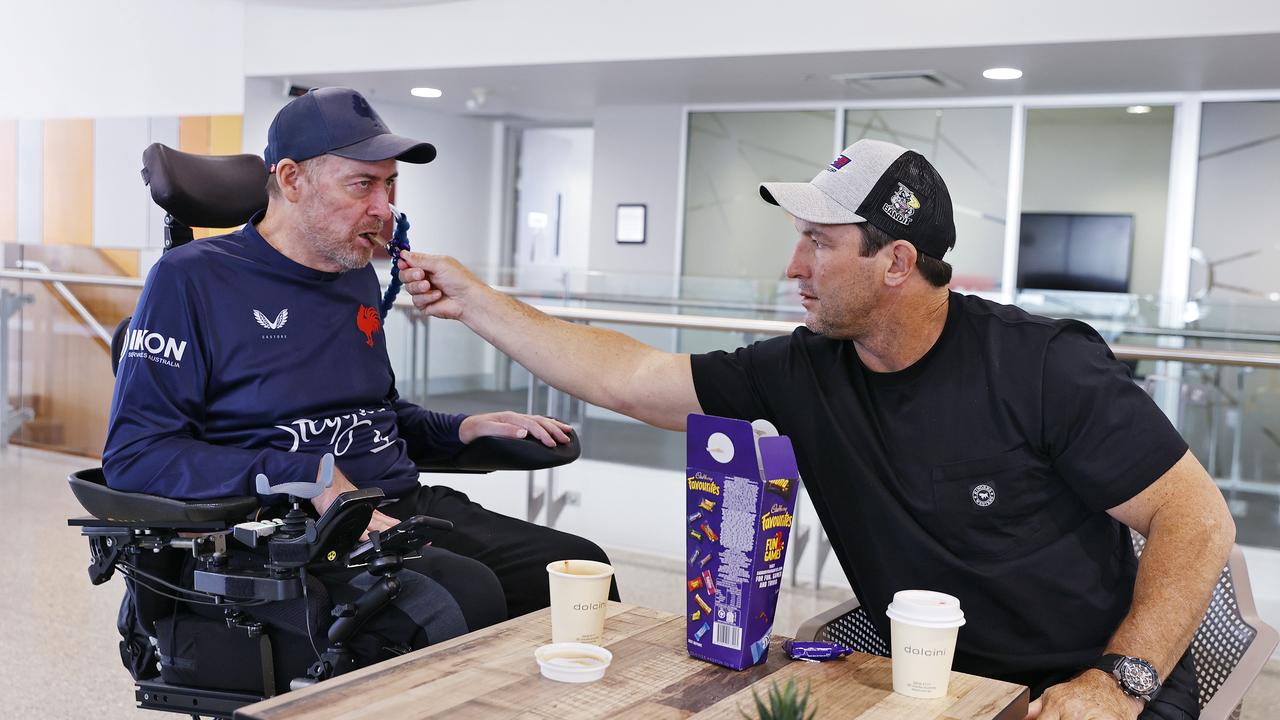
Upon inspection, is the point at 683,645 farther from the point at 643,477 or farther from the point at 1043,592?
the point at 643,477

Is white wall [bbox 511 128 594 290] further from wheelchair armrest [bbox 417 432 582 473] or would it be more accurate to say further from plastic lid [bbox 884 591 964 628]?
plastic lid [bbox 884 591 964 628]

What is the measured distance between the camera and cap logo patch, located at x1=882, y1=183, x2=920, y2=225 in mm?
1724

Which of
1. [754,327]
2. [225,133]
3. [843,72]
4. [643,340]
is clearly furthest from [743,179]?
[754,327]

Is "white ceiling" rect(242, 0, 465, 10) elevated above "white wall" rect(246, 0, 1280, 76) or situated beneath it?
elevated above

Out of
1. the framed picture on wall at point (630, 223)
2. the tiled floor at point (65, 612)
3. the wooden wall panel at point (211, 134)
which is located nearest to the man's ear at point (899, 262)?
the tiled floor at point (65, 612)

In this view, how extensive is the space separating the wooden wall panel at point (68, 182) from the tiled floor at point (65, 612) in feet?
14.3

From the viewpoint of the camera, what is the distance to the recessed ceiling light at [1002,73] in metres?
6.38

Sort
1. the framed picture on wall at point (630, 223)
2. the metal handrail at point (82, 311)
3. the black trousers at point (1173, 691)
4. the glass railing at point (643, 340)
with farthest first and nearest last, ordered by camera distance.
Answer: the framed picture on wall at point (630, 223) → the metal handrail at point (82, 311) → the glass railing at point (643, 340) → the black trousers at point (1173, 691)

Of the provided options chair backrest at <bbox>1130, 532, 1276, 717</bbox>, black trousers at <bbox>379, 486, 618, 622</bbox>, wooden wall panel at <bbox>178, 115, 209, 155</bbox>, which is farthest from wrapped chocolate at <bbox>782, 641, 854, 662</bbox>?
wooden wall panel at <bbox>178, 115, 209, 155</bbox>

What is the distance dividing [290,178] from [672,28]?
4639 mm

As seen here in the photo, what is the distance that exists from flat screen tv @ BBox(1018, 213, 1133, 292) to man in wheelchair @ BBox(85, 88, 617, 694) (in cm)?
598

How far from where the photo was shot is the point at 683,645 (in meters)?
1.46

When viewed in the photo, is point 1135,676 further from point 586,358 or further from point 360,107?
point 360,107

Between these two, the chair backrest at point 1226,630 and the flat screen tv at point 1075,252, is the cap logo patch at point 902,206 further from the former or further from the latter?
the flat screen tv at point 1075,252
